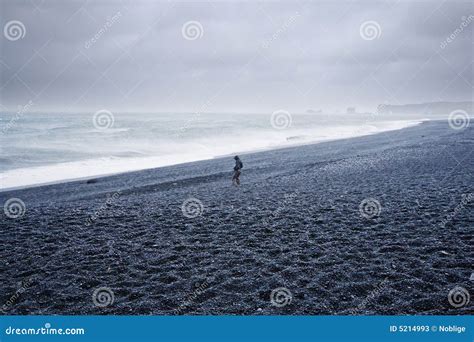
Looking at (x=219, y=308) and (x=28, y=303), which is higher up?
(x=28, y=303)

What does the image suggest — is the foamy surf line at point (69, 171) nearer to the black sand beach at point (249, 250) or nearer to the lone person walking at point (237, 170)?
the black sand beach at point (249, 250)

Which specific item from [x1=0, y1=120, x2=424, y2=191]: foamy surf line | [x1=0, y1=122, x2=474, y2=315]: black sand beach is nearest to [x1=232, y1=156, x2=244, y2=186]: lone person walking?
[x1=0, y1=122, x2=474, y2=315]: black sand beach

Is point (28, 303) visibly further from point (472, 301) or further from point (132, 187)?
point (132, 187)

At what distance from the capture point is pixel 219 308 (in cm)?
521

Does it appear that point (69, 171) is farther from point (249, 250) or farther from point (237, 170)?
point (249, 250)

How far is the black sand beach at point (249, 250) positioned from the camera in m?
5.37

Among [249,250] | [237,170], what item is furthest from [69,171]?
[249,250]

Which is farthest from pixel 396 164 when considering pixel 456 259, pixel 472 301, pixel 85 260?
pixel 85 260

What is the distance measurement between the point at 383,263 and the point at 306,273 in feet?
5.64

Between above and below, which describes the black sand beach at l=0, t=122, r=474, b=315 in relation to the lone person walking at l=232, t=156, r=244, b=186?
below

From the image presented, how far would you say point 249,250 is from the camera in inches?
291

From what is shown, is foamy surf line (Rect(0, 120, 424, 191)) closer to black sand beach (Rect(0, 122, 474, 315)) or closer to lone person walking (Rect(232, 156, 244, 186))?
black sand beach (Rect(0, 122, 474, 315))

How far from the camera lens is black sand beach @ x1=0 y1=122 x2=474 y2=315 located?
17.6 ft

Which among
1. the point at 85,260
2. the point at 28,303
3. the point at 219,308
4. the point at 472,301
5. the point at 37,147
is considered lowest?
the point at 472,301
